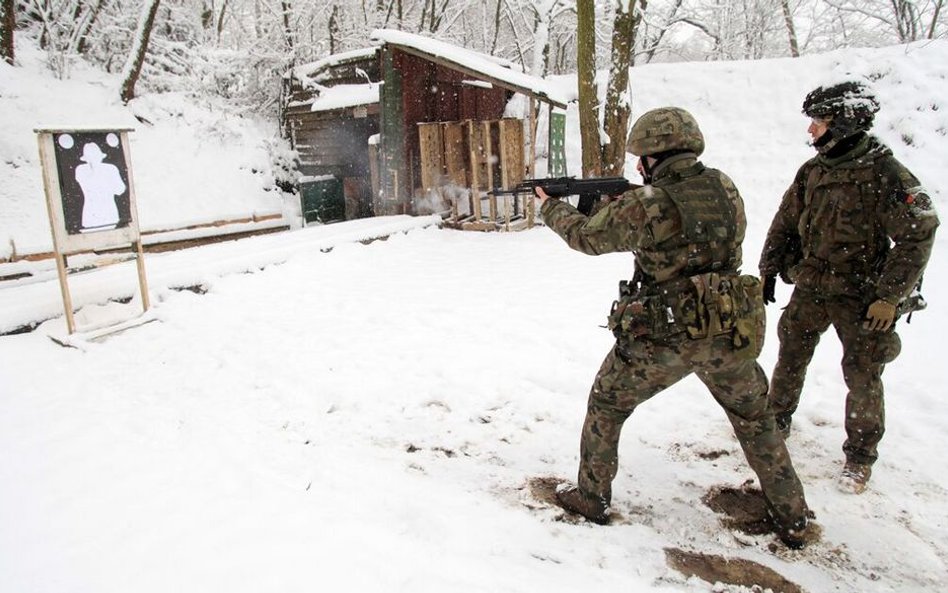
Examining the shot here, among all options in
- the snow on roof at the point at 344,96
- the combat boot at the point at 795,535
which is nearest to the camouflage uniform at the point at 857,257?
the combat boot at the point at 795,535

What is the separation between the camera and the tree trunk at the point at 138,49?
13141mm

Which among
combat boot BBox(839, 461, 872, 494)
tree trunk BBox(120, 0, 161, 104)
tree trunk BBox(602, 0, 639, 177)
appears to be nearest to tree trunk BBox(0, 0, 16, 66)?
tree trunk BBox(120, 0, 161, 104)

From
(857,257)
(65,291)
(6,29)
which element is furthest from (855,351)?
(6,29)

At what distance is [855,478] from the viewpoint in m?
3.06

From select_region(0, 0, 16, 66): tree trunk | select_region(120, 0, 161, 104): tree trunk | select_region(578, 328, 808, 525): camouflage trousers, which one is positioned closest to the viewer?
select_region(578, 328, 808, 525): camouflage trousers

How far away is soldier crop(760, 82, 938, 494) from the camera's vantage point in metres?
2.81

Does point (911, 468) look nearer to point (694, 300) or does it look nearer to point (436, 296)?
point (694, 300)

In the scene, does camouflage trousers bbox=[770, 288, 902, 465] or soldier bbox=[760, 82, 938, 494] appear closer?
soldier bbox=[760, 82, 938, 494]

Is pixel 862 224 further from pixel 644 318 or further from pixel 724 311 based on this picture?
pixel 644 318

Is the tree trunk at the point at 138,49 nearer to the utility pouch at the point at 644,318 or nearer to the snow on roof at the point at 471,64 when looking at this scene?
the snow on roof at the point at 471,64

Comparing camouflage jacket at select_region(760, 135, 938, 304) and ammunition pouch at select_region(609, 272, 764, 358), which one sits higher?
camouflage jacket at select_region(760, 135, 938, 304)

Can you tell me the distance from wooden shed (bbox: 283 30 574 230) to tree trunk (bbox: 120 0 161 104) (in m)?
4.02

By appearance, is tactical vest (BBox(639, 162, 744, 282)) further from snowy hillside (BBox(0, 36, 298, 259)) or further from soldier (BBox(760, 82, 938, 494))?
snowy hillside (BBox(0, 36, 298, 259))

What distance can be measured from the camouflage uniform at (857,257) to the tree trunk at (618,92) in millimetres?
6595
